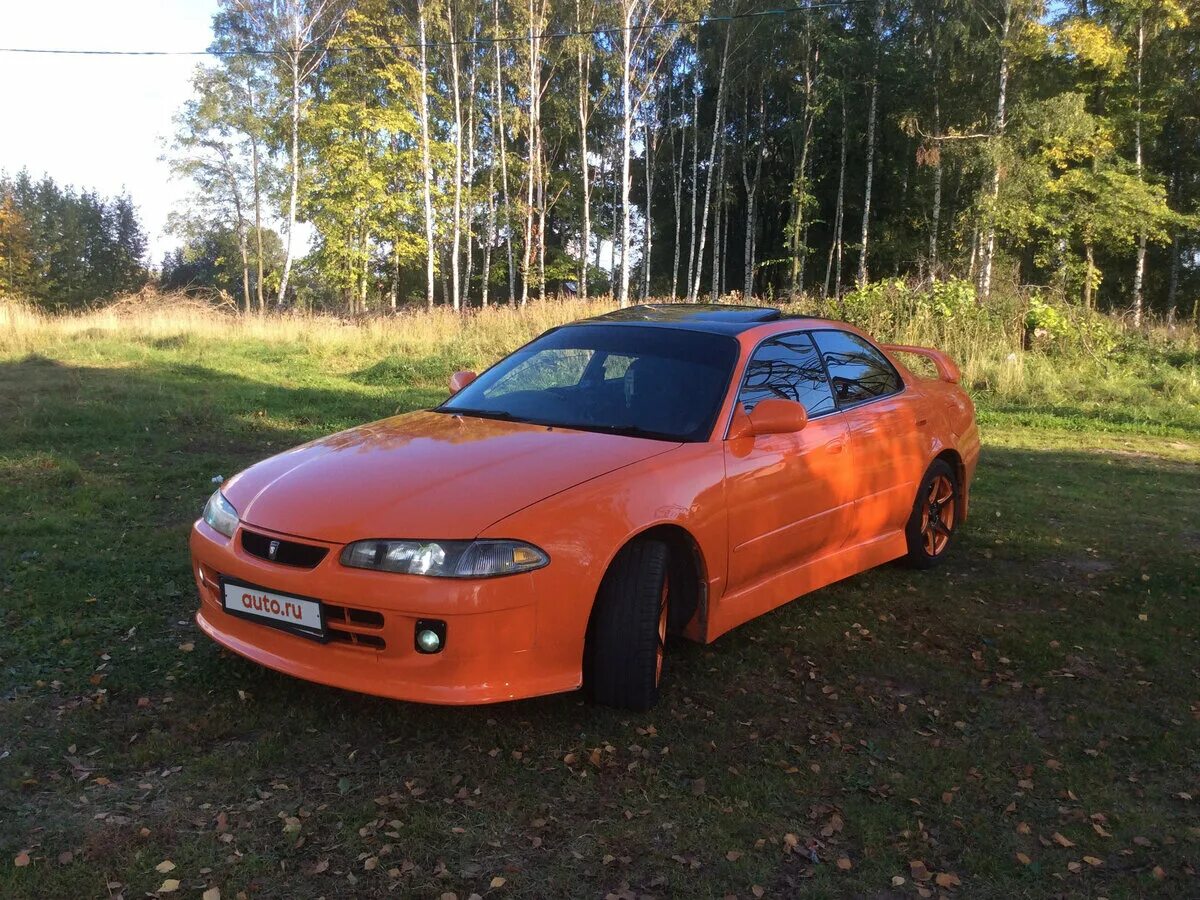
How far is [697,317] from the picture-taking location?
4453 mm

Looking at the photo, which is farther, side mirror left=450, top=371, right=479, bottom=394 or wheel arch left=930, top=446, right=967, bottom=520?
wheel arch left=930, top=446, right=967, bottom=520

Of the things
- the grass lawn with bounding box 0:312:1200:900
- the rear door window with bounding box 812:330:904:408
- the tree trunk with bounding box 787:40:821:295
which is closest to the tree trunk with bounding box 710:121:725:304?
the tree trunk with bounding box 787:40:821:295

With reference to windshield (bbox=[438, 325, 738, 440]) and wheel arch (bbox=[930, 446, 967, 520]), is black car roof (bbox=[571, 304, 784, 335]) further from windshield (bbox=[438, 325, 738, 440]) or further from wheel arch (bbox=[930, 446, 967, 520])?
wheel arch (bbox=[930, 446, 967, 520])

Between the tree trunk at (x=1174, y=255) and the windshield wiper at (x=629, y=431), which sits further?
the tree trunk at (x=1174, y=255)

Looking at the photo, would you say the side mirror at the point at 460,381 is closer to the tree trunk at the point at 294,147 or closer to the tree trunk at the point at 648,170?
the tree trunk at the point at 294,147

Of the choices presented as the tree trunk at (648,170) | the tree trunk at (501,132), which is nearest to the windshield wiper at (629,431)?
the tree trunk at (501,132)

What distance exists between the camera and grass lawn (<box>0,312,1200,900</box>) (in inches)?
93.6

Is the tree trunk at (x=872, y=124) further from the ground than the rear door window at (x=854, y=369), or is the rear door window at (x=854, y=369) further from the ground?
the tree trunk at (x=872, y=124)

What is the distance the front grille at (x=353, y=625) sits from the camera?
9.18ft

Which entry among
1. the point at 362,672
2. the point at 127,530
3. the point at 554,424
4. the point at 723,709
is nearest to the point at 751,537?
the point at 723,709

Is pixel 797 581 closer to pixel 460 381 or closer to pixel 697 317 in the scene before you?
pixel 697 317

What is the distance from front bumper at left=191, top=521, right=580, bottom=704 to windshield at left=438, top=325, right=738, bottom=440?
1.06m

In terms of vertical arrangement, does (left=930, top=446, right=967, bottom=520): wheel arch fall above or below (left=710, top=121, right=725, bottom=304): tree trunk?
below

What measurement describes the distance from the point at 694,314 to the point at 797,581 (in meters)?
1.52
